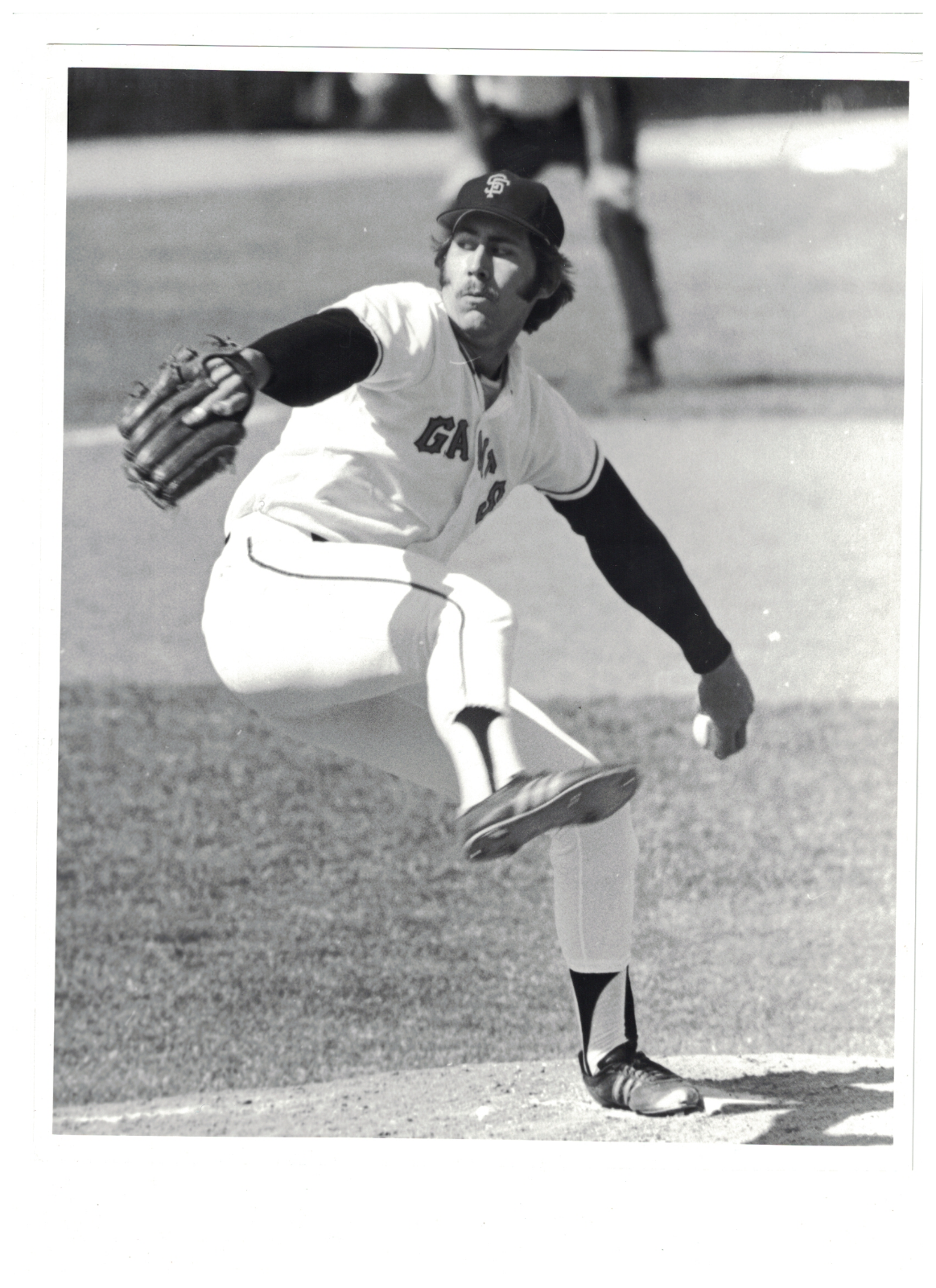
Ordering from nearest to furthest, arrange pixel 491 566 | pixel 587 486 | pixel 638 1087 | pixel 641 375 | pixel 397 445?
pixel 397 445 < pixel 638 1087 < pixel 587 486 < pixel 491 566 < pixel 641 375

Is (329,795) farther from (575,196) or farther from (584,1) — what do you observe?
(584,1)

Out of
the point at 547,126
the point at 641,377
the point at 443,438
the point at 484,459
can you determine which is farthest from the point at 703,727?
the point at 547,126

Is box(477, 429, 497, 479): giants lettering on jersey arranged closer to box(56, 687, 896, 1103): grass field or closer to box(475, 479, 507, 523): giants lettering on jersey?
box(475, 479, 507, 523): giants lettering on jersey

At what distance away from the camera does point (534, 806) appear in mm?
3418

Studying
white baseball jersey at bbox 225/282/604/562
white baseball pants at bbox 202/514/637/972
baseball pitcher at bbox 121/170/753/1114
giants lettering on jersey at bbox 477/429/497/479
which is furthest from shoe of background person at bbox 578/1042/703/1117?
giants lettering on jersey at bbox 477/429/497/479

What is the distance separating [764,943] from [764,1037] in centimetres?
41

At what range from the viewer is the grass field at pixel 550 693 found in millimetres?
4508

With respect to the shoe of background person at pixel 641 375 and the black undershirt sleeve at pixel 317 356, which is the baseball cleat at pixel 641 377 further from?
the black undershirt sleeve at pixel 317 356

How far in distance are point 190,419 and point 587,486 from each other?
1243mm

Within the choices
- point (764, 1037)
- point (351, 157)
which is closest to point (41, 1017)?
point (764, 1037)

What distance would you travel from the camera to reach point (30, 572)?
4137 mm

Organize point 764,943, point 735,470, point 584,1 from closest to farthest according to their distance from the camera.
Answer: point 584,1 → point 764,943 → point 735,470

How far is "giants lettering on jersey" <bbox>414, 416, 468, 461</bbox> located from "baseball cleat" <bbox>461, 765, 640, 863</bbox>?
35.5 inches

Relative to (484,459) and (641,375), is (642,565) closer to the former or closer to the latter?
(484,459)
